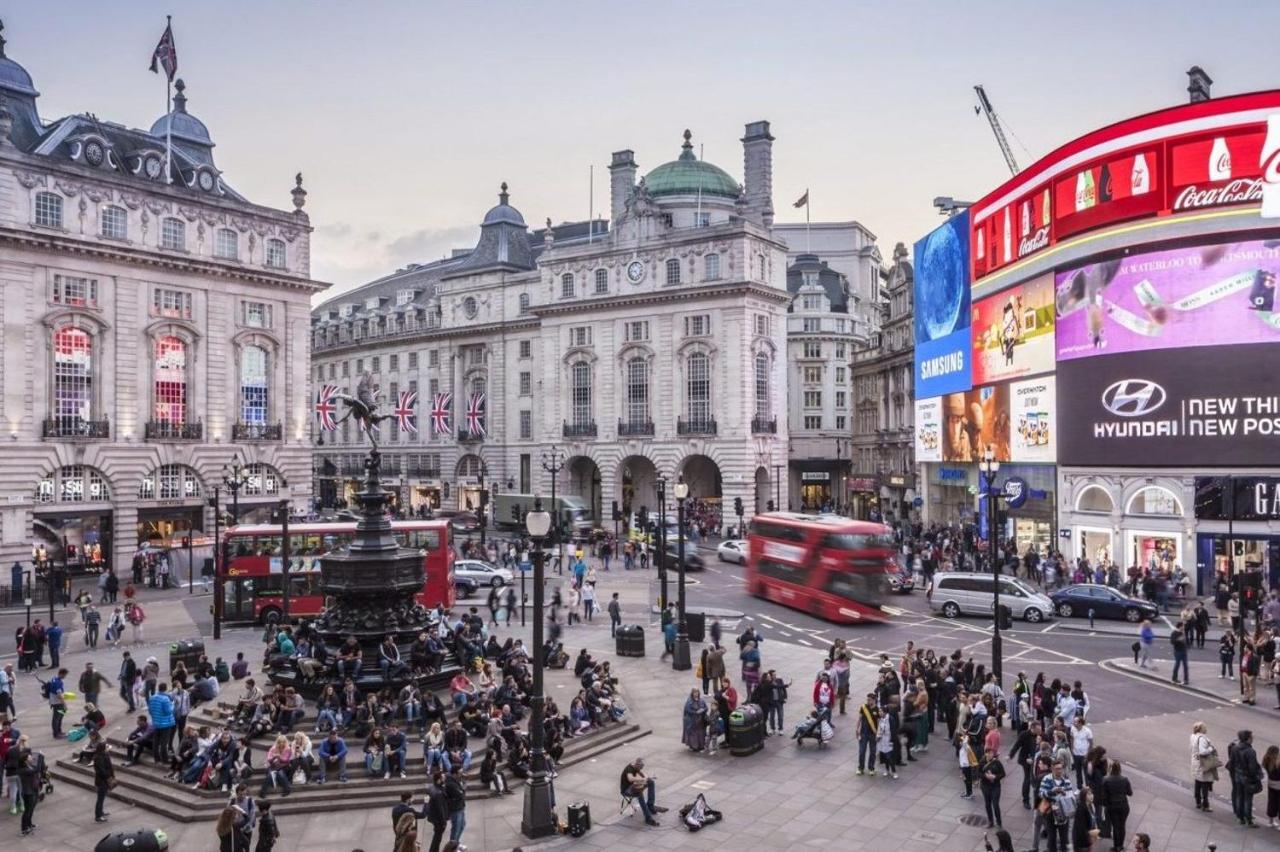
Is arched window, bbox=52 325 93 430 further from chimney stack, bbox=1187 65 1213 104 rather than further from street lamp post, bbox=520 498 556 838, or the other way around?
chimney stack, bbox=1187 65 1213 104

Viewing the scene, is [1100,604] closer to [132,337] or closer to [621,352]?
[621,352]

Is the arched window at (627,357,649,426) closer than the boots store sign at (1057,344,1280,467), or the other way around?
the boots store sign at (1057,344,1280,467)

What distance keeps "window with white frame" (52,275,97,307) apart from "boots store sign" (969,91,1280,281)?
4853 cm

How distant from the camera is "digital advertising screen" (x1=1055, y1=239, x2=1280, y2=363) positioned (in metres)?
38.9

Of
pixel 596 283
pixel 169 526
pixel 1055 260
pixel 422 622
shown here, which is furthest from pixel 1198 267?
pixel 169 526

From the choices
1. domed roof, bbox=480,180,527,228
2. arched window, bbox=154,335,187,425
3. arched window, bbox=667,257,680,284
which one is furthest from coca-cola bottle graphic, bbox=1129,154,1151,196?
domed roof, bbox=480,180,527,228

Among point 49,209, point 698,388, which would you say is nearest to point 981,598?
point 698,388

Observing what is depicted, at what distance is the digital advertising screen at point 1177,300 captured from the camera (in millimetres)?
38875

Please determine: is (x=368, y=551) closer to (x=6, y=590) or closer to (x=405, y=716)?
(x=405, y=716)

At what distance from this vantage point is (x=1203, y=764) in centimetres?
1652

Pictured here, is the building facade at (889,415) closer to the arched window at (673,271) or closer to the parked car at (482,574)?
the arched window at (673,271)

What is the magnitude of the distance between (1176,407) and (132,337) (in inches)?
2018

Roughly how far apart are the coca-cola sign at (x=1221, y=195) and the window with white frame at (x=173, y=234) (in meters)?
49.9

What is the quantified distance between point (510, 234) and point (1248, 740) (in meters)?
74.2
